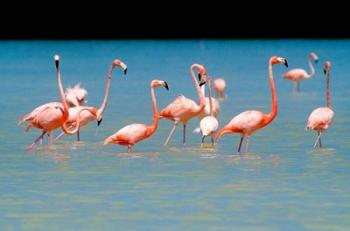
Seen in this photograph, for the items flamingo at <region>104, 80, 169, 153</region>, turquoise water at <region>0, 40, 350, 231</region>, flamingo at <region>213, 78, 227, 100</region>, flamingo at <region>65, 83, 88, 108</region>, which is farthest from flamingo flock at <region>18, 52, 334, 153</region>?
flamingo at <region>213, 78, 227, 100</region>

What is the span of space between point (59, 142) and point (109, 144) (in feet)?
1.76

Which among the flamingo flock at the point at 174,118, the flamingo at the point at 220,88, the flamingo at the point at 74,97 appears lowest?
the flamingo flock at the point at 174,118

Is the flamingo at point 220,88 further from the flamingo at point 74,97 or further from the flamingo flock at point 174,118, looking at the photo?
the flamingo flock at point 174,118

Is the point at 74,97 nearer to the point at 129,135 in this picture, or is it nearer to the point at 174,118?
the point at 174,118

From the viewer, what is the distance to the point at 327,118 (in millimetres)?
9641

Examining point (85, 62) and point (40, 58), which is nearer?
point (85, 62)

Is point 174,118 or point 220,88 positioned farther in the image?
point 220,88

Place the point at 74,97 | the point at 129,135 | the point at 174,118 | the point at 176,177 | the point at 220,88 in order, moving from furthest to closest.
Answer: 1. the point at 220,88
2. the point at 74,97
3. the point at 174,118
4. the point at 129,135
5. the point at 176,177

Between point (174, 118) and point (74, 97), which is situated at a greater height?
point (74, 97)

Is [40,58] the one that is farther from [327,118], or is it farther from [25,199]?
[25,199]

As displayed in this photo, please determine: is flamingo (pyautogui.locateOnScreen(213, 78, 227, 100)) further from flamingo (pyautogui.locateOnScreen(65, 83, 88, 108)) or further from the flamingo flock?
the flamingo flock

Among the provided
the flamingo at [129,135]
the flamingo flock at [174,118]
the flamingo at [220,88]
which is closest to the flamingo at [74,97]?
the flamingo flock at [174,118]

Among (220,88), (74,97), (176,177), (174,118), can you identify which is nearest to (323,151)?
(174,118)
